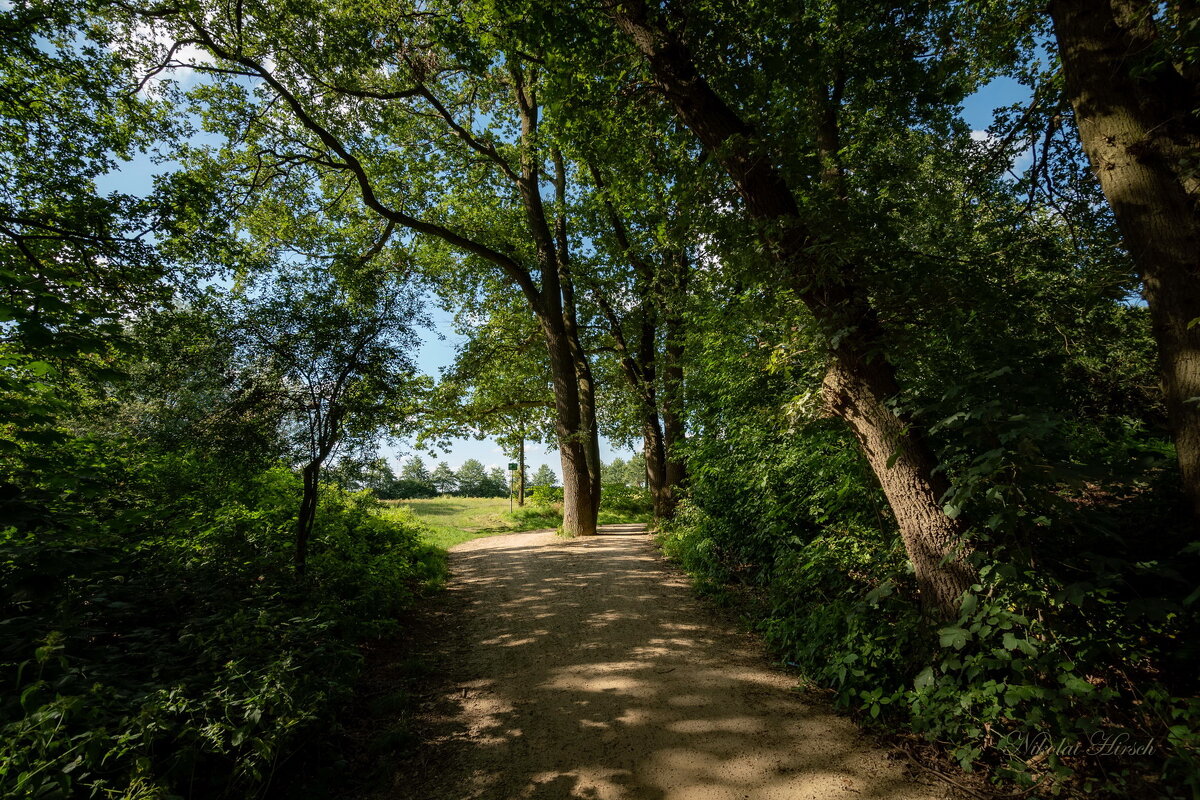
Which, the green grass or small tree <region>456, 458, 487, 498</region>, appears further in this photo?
small tree <region>456, 458, 487, 498</region>

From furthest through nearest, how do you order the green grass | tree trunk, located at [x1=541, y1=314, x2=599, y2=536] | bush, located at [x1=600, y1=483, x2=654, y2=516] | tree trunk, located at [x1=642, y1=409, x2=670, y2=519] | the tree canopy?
bush, located at [x1=600, y1=483, x2=654, y2=516] → the green grass → tree trunk, located at [x1=642, y1=409, x2=670, y2=519] → tree trunk, located at [x1=541, y1=314, x2=599, y2=536] → the tree canopy

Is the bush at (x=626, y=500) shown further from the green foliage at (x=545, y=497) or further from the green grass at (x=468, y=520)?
the green grass at (x=468, y=520)

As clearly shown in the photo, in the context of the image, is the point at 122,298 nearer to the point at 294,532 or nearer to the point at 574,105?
the point at 294,532

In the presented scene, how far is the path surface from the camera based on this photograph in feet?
10.1

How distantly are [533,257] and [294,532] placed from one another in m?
9.04

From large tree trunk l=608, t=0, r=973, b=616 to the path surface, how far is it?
1.51m

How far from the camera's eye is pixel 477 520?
58.2 ft

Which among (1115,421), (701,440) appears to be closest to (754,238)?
(1115,421)

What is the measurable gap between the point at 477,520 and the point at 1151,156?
1793cm

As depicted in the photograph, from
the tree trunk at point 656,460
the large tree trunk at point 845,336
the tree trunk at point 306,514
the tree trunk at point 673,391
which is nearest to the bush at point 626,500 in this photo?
the tree trunk at point 656,460

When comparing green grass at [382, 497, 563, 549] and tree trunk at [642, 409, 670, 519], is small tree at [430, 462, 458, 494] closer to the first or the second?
green grass at [382, 497, 563, 549]

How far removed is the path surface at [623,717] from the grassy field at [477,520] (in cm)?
651

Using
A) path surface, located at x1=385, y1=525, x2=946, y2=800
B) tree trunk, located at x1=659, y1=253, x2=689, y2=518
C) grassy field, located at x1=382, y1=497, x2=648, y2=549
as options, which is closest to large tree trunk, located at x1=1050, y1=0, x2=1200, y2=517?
path surface, located at x1=385, y1=525, x2=946, y2=800

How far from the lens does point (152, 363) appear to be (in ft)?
22.8
